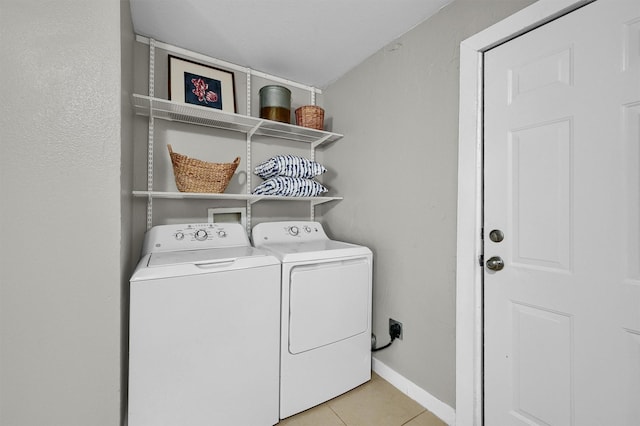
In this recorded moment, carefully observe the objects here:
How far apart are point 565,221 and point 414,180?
746mm

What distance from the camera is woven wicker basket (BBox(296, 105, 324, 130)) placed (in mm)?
2080

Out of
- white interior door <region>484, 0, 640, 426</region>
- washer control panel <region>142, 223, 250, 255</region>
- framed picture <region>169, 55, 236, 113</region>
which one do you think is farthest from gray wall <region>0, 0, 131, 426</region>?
white interior door <region>484, 0, 640, 426</region>

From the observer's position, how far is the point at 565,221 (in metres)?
1.09

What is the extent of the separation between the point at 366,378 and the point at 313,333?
58 cm

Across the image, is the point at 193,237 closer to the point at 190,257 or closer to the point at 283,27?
the point at 190,257

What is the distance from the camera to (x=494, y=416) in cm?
131

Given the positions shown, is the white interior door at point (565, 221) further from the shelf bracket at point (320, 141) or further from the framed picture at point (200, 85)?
the framed picture at point (200, 85)

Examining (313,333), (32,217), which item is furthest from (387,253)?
(32,217)

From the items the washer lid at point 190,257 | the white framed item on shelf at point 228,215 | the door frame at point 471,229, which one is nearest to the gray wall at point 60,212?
the washer lid at point 190,257

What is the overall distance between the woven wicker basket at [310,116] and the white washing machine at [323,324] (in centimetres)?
98

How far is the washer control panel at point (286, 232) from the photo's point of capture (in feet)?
6.59

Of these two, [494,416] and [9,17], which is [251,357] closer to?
[494,416]

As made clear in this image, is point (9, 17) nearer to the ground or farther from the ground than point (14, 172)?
farther from the ground

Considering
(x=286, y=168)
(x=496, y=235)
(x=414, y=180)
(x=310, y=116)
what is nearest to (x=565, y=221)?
(x=496, y=235)
